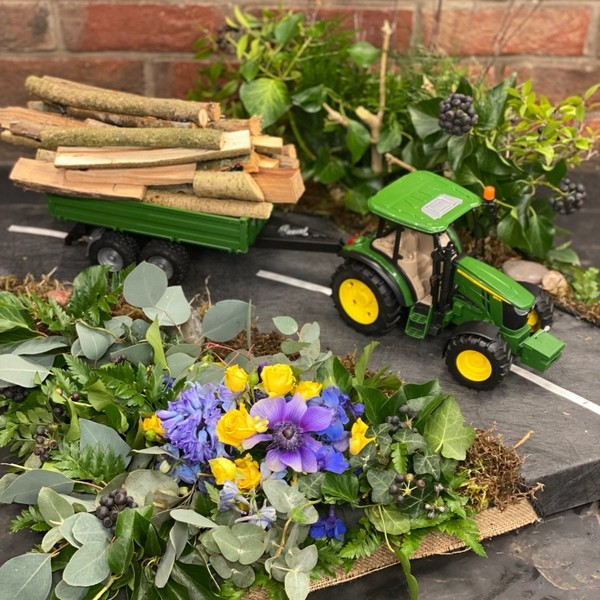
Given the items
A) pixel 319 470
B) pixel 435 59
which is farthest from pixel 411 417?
pixel 435 59

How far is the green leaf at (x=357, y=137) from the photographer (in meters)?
3.90

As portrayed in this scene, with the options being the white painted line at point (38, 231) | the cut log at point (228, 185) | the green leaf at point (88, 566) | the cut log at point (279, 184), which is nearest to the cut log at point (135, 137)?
the cut log at point (228, 185)

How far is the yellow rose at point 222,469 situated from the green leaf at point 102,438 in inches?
12.7

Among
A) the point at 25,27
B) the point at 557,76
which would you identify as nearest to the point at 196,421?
the point at 25,27

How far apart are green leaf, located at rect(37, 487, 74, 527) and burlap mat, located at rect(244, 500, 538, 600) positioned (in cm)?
58

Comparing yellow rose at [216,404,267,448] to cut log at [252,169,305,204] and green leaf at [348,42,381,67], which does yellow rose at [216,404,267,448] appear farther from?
green leaf at [348,42,381,67]

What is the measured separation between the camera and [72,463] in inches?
Answer: 104

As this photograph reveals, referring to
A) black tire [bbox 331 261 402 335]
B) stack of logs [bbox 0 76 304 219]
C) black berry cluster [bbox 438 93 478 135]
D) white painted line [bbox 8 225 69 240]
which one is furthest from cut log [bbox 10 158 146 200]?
black berry cluster [bbox 438 93 478 135]

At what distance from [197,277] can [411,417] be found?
1.38 m

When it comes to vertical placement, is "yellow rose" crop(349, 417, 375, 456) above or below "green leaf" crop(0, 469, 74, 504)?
above

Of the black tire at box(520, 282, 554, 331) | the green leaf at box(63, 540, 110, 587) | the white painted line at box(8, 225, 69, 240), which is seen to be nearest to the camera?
the green leaf at box(63, 540, 110, 587)

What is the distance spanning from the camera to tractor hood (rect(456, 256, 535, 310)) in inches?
124

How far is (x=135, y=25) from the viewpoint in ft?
14.0

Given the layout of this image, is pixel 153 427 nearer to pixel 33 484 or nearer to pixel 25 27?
pixel 33 484
